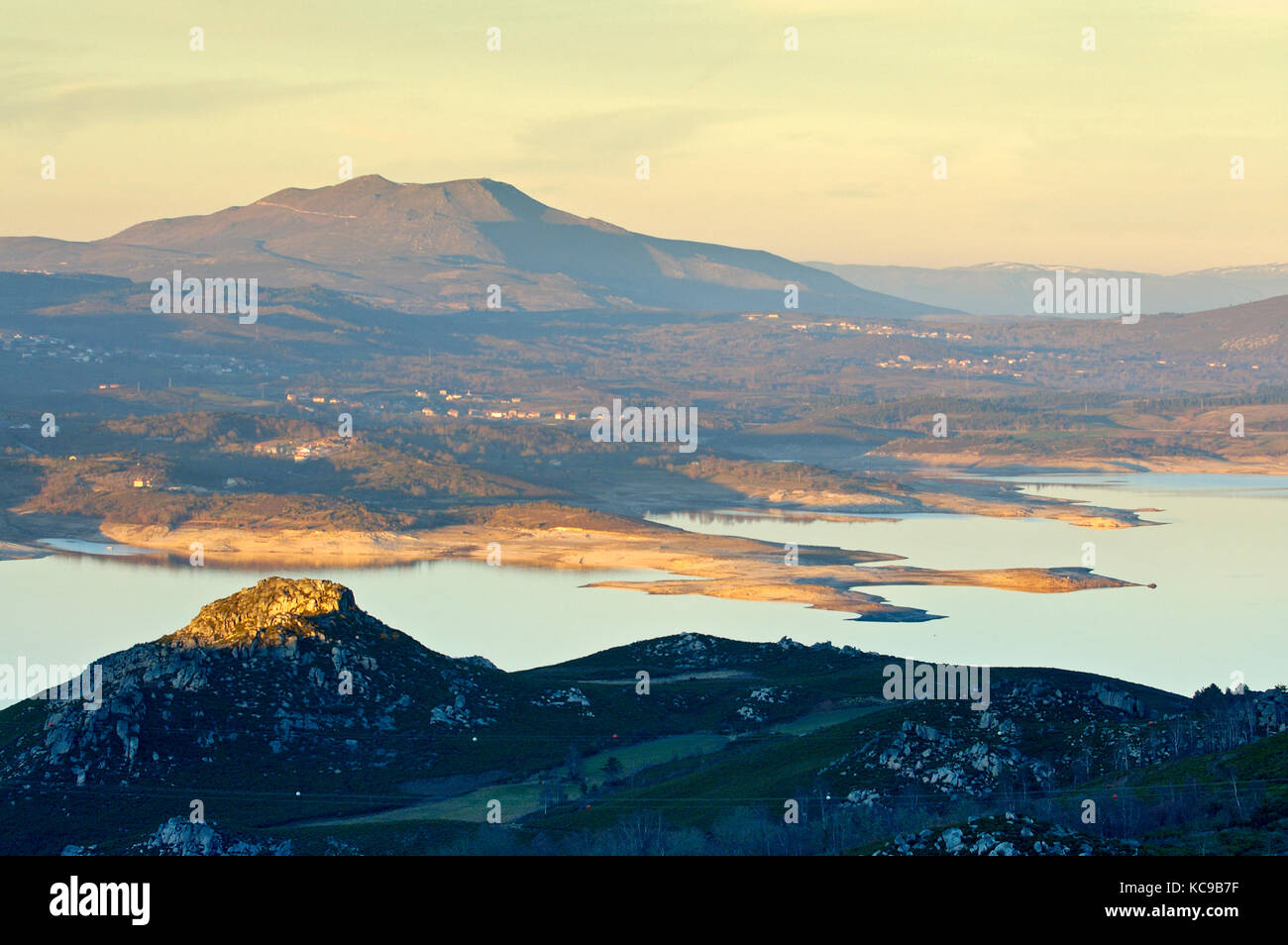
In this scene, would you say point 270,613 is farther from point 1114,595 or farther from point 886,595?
point 1114,595

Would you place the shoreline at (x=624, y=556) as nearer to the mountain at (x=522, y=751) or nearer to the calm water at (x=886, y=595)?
the calm water at (x=886, y=595)

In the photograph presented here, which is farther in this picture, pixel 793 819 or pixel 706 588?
pixel 706 588

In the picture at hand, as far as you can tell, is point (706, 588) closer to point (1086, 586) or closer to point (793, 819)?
point (1086, 586)

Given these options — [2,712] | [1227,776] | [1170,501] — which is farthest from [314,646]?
[1170,501]

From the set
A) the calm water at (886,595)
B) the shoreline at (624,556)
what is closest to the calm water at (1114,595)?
the calm water at (886,595)
